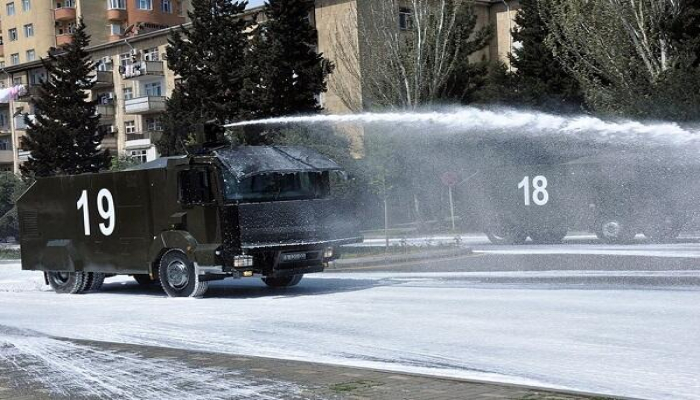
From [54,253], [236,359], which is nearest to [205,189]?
[54,253]

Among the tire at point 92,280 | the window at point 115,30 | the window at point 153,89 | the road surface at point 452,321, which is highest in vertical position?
the window at point 115,30

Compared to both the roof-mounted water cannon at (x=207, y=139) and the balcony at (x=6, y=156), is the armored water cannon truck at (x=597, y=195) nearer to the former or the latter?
the roof-mounted water cannon at (x=207, y=139)

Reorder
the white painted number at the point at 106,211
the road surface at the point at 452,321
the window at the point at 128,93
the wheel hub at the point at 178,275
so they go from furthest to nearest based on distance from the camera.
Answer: the window at the point at 128,93, the white painted number at the point at 106,211, the wheel hub at the point at 178,275, the road surface at the point at 452,321

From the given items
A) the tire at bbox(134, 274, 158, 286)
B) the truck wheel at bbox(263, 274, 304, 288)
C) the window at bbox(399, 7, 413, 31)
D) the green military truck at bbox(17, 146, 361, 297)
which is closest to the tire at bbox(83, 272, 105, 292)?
the green military truck at bbox(17, 146, 361, 297)

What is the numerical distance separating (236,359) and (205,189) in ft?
20.1

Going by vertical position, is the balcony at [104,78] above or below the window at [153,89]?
above

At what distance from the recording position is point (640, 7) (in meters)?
35.1

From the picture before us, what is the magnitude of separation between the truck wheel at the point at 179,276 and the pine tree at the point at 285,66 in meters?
29.8

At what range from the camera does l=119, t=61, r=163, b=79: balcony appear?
213 feet

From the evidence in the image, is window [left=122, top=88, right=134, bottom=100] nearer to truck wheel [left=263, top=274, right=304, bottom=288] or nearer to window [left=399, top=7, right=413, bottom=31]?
window [left=399, top=7, right=413, bottom=31]

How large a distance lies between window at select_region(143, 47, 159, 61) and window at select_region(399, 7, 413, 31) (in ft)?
93.6

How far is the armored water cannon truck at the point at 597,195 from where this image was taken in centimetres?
2609

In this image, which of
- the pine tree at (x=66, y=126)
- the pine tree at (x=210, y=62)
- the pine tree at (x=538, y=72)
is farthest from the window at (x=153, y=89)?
the pine tree at (x=538, y=72)

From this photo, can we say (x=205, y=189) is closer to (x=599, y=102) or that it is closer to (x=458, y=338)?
(x=458, y=338)
